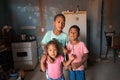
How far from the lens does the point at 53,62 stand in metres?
2.06

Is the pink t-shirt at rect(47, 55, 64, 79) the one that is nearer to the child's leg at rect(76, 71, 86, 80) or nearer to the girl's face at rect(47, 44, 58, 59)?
the girl's face at rect(47, 44, 58, 59)

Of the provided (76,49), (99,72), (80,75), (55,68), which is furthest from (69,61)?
(99,72)

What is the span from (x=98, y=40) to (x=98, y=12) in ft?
2.59

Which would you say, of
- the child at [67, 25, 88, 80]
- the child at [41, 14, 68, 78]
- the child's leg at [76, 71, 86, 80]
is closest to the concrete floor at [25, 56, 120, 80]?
the child's leg at [76, 71, 86, 80]

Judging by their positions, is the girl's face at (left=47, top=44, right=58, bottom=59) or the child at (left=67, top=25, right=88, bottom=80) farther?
the child at (left=67, top=25, right=88, bottom=80)

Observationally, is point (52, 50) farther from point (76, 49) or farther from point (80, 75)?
point (80, 75)

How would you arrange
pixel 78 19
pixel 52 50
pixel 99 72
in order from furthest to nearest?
1. pixel 78 19
2. pixel 99 72
3. pixel 52 50

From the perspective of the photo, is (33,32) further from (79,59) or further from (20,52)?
(79,59)

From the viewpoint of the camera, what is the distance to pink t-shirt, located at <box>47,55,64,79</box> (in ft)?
6.79

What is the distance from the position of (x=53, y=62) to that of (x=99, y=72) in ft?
7.45

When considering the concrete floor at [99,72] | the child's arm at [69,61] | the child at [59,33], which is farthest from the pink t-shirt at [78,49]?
the concrete floor at [99,72]

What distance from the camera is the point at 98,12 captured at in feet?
16.3

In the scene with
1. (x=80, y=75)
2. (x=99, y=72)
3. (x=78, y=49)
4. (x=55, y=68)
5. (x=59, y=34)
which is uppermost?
(x=59, y=34)

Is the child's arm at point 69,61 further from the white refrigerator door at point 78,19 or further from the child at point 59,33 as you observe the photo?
the white refrigerator door at point 78,19
